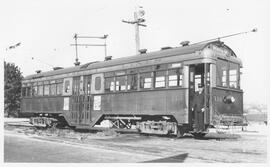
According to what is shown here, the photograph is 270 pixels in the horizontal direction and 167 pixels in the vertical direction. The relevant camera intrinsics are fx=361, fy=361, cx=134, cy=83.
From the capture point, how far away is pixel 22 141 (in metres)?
13.4

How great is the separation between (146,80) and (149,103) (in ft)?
3.14

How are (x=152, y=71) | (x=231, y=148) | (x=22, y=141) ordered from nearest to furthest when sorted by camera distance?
(x=231, y=148)
(x=22, y=141)
(x=152, y=71)

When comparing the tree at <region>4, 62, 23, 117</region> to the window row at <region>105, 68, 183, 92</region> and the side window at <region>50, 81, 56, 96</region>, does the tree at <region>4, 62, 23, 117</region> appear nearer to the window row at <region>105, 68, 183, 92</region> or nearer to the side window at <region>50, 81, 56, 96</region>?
the side window at <region>50, 81, 56, 96</region>

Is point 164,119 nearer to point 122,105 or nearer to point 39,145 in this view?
point 122,105

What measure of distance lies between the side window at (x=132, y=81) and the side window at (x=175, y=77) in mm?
1827

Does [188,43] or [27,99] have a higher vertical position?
[188,43]

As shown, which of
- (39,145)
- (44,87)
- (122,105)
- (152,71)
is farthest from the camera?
(44,87)

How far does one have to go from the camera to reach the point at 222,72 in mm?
13820

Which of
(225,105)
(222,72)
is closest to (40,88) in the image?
(222,72)

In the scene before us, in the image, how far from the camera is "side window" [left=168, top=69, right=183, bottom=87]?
13.7m

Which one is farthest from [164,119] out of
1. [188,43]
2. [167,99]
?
[188,43]

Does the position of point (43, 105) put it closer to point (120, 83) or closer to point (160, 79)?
point (120, 83)

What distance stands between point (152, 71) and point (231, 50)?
3348 millimetres
